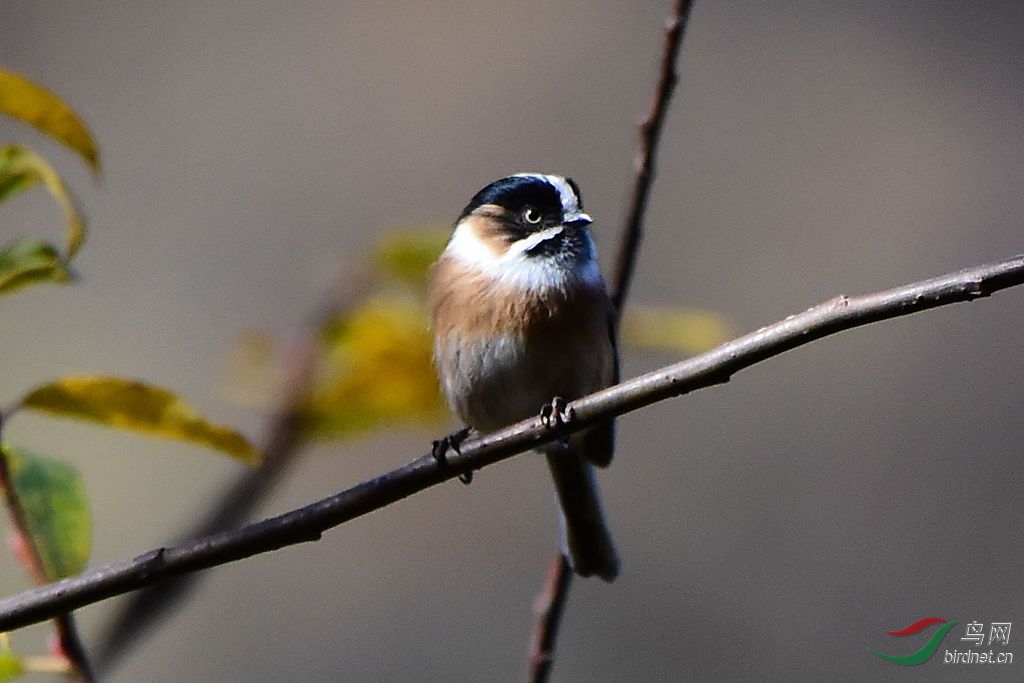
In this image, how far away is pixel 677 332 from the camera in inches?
108

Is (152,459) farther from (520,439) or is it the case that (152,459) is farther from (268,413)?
(520,439)

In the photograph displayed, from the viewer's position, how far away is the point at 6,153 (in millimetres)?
2086

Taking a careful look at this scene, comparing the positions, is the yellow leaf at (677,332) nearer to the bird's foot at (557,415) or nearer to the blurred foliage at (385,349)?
the blurred foliage at (385,349)

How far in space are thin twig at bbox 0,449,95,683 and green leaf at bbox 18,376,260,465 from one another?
0.45ft

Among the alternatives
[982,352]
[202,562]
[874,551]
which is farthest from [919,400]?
[202,562]

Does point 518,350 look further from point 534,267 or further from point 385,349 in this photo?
point 385,349

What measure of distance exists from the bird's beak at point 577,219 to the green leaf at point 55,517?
149 cm

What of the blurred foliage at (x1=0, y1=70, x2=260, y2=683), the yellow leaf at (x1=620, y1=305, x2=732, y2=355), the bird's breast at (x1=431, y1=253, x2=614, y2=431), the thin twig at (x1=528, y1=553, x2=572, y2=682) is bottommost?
the thin twig at (x1=528, y1=553, x2=572, y2=682)

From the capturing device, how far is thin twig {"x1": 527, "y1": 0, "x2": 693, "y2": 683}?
7.45ft

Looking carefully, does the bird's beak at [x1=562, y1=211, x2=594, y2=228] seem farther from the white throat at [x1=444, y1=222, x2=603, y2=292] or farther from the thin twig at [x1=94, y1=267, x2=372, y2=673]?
the thin twig at [x1=94, y1=267, x2=372, y2=673]

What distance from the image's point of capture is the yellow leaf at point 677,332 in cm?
271

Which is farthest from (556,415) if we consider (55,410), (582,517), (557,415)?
(582,517)

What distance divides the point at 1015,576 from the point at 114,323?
419 centimetres

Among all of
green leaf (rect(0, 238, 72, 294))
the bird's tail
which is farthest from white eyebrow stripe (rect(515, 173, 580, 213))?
green leaf (rect(0, 238, 72, 294))
